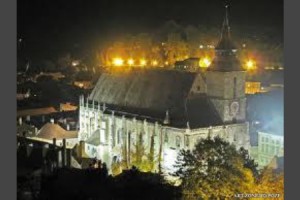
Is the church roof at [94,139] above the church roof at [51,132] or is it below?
A: below

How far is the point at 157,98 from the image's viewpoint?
39250mm

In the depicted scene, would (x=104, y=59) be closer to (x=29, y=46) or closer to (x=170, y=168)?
(x=29, y=46)

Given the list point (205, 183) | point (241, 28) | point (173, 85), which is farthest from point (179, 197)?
point (241, 28)

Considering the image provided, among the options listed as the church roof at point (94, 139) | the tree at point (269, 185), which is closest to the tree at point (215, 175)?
the tree at point (269, 185)

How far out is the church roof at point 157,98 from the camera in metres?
37.3

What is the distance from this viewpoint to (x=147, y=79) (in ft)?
134

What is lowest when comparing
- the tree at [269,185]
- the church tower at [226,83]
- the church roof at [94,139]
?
the tree at [269,185]

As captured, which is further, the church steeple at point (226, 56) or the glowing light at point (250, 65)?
the glowing light at point (250, 65)

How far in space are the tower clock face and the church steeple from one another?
199cm

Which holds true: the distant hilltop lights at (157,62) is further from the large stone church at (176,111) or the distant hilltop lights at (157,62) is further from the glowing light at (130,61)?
the large stone church at (176,111)

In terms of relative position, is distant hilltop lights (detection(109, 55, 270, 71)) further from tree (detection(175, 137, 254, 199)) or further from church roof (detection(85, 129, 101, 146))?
tree (detection(175, 137, 254, 199))

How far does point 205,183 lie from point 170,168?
9571 millimetres

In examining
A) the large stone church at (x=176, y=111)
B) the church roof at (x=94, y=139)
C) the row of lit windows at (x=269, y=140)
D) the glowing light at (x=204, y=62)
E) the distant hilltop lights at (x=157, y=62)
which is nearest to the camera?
the large stone church at (x=176, y=111)

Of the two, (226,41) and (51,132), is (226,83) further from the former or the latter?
(51,132)
